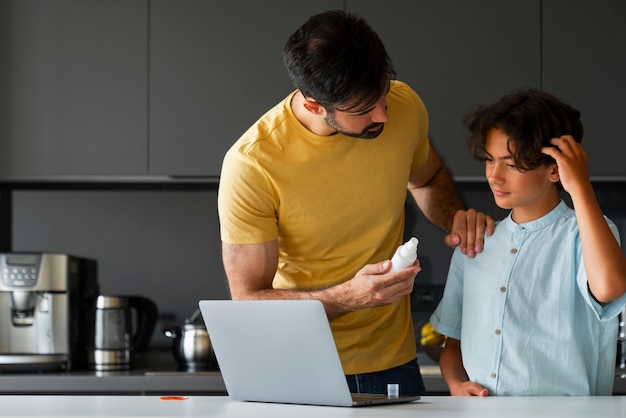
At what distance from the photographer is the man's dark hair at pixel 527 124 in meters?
1.75

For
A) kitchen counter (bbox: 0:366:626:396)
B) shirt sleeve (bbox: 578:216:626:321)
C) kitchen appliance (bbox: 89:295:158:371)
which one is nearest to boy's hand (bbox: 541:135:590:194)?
shirt sleeve (bbox: 578:216:626:321)

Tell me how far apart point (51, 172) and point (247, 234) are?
132cm

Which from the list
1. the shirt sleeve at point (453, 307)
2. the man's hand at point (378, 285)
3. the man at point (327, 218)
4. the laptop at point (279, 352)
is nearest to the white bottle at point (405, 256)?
the man's hand at point (378, 285)

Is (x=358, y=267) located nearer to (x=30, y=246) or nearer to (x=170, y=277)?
(x=170, y=277)

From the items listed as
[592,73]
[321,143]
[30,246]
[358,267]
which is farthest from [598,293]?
[30,246]

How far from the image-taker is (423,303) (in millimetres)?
3240

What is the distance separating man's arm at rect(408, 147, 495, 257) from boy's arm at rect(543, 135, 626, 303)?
24 centimetres

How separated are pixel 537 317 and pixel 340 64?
57 centimetres

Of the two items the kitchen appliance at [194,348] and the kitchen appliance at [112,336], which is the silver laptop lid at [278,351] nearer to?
the kitchen appliance at [194,348]

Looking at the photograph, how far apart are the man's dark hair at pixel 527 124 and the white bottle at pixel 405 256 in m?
0.39

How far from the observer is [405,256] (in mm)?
1449

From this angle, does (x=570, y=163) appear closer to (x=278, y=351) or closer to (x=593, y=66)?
(x=278, y=351)

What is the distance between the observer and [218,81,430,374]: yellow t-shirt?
1864mm

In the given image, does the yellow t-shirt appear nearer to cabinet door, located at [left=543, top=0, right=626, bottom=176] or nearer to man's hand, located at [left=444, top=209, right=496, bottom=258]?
man's hand, located at [left=444, top=209, right=496, bottom=258]
